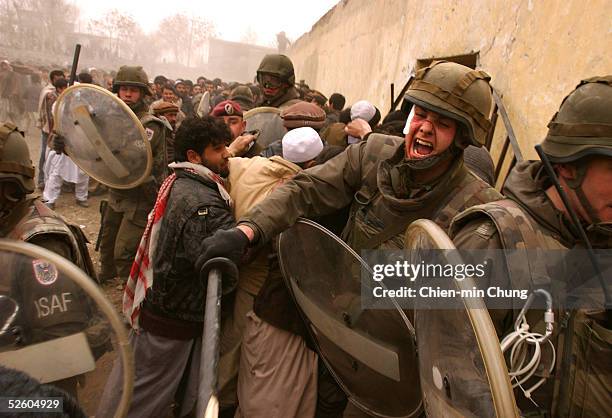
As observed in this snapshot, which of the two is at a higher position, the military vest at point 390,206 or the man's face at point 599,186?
the man's face at point 599,186

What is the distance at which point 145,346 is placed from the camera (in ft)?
7.26

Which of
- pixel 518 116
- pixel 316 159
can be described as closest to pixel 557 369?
pixel 316 159

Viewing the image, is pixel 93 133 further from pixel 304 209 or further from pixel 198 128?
pixel 304 209

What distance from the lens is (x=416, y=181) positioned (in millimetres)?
1729

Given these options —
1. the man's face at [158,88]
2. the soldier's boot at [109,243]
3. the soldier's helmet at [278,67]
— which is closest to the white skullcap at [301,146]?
the soldier's helmet at [278,67]

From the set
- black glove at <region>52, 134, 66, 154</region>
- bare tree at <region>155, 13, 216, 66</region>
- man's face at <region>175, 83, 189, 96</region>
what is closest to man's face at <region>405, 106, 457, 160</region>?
black glove at <region>52, 134, 66, 154</region>

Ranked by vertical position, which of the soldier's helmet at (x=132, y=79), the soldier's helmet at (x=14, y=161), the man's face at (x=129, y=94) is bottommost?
the soldier's helmet at (x=14, y=161)

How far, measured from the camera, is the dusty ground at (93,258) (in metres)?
1.23

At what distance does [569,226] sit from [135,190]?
11.7 ft

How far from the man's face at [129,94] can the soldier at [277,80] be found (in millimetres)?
A: 1166

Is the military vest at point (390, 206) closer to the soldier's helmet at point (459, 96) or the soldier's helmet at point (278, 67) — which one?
the soldier's helmet at point (459, 96)

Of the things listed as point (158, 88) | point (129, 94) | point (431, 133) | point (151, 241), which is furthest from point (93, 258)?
point (158, 88)

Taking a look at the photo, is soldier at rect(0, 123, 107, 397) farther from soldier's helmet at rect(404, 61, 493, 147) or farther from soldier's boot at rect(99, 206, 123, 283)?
soldier's boot at rect(99, 206, 123, 283)

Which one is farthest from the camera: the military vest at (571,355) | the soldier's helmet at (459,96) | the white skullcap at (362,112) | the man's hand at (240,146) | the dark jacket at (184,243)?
the white skullcap at (362,112)
